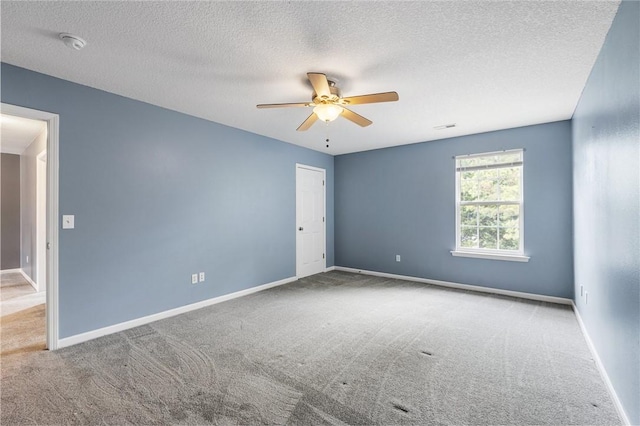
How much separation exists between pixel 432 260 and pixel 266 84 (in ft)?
12.7

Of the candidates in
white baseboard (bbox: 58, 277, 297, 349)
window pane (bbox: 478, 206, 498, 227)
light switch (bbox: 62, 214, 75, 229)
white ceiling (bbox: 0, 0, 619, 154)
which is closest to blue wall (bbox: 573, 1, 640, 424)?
white ceiling (bbox: 0, 0, 619, 154)

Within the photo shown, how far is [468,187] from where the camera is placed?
4781 millimetres

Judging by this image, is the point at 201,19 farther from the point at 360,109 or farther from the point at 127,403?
the point at 127,403

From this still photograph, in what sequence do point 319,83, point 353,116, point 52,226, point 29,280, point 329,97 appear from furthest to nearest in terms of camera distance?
point 29,280
point 353,116
point 52,226
point 329,97
point 319,83

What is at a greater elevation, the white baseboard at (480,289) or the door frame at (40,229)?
the door frame at (40,229)

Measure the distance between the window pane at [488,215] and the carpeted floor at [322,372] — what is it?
1.41 m

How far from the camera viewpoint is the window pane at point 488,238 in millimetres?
4547

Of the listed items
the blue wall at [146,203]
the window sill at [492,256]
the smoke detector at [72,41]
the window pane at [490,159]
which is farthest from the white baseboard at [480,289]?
the smoke detector at [72,41]

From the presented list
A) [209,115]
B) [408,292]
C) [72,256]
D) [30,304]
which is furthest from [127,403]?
[408,292]

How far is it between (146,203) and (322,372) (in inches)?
103

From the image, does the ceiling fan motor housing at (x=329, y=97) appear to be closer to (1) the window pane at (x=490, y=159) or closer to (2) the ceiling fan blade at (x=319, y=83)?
(2) the ceiling fan blade at (x=319, y=83)

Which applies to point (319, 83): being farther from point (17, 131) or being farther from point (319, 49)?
point (17, 131)

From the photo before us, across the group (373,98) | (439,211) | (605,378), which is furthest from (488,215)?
(373,98)

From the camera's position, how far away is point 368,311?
12.1 ft
